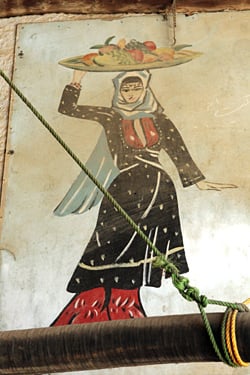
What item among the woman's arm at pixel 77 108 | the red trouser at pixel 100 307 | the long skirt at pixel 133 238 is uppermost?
the woman's arm at pixel 77 108

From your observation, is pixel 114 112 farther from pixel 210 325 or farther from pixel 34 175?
pixel 210 325

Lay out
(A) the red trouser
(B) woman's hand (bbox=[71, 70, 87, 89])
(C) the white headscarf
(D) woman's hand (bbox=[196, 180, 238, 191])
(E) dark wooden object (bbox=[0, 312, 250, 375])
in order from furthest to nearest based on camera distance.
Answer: (B) woman's hand (bbox=[71, 70, 87, 89]) → (C) the white headscarf → (D) woman's hand (bbox=[196, 180, 238, 191]) → (A) the red trouser → (E) dark wooden object (bbox=[0, 312, 250, 375])

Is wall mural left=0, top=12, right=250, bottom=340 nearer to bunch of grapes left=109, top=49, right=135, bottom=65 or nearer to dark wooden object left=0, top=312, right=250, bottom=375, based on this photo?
bunch of grapes left=109, top=49, right=135, bottom=65

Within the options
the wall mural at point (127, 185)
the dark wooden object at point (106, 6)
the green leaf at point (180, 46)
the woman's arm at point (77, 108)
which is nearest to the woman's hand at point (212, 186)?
the wall mural at point (127, 185)

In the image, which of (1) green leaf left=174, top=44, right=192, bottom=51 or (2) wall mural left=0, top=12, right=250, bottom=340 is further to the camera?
(1) green leaf left=174, top=44, right=192, bottom=51

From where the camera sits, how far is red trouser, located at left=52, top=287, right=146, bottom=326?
256cm

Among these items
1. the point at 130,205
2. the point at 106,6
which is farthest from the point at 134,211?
the point at 106,6

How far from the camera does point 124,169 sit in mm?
2961

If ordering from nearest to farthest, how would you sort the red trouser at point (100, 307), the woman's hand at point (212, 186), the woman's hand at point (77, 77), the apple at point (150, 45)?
the red trouser at point (100, 307), the woman's hand at point (212, 186), the woman's hand at point (77, 77), the apple at point (150, 45)

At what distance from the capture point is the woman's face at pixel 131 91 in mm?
3191

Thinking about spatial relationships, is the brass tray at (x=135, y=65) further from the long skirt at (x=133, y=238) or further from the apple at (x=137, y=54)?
the long skirt at (x=133, y=238)

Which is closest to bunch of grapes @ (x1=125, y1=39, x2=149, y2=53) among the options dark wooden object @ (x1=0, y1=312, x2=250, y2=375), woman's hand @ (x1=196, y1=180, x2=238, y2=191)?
woman's hand @ (x1=196, y1=180, x2=238, y2=191)

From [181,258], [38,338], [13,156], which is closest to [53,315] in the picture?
[181,258]

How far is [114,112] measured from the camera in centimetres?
315
